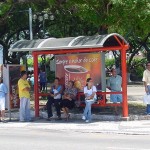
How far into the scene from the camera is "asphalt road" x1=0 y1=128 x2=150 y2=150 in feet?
35.9

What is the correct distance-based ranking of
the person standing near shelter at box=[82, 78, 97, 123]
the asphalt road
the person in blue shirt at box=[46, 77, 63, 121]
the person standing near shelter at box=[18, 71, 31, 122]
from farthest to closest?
the person standing near shelter at box=[18, 71, 31, 122] < the person in blue shirt at box=[46, 77, 63, 121] < the person standing near shelter at box=[82, 78, 97, 123] < the asphalt road

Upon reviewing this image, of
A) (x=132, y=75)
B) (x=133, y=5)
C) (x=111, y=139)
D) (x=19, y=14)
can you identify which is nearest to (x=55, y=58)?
(x=133, y=5)

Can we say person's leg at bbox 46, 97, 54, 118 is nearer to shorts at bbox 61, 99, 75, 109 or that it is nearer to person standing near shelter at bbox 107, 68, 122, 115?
shorts at bbox 61, 99, 75, 109

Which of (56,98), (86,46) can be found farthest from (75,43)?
(56,98)

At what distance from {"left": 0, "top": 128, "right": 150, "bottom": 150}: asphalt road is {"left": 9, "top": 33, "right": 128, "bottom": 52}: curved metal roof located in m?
3.26

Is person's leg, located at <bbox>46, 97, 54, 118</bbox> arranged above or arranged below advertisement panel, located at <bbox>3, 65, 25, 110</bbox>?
below

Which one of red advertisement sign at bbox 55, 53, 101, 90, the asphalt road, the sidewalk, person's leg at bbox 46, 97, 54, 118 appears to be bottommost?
the sidewalk

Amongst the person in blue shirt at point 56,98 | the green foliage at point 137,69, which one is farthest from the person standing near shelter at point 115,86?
the green foliage at point 137,69

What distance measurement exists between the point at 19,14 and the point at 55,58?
623 inches

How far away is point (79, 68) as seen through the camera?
17.5 meters

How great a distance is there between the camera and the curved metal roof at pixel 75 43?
626 inches

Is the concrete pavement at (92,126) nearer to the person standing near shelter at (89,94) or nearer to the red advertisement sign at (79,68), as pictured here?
the person standing near shelter at (89,94)

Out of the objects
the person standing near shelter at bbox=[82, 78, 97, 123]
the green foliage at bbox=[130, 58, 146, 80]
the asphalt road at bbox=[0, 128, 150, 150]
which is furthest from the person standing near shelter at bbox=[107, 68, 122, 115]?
the green foliage at bbox=[130, 58, 146, 80]

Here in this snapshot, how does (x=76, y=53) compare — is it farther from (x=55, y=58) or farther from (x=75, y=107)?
(x=75, y=107)
